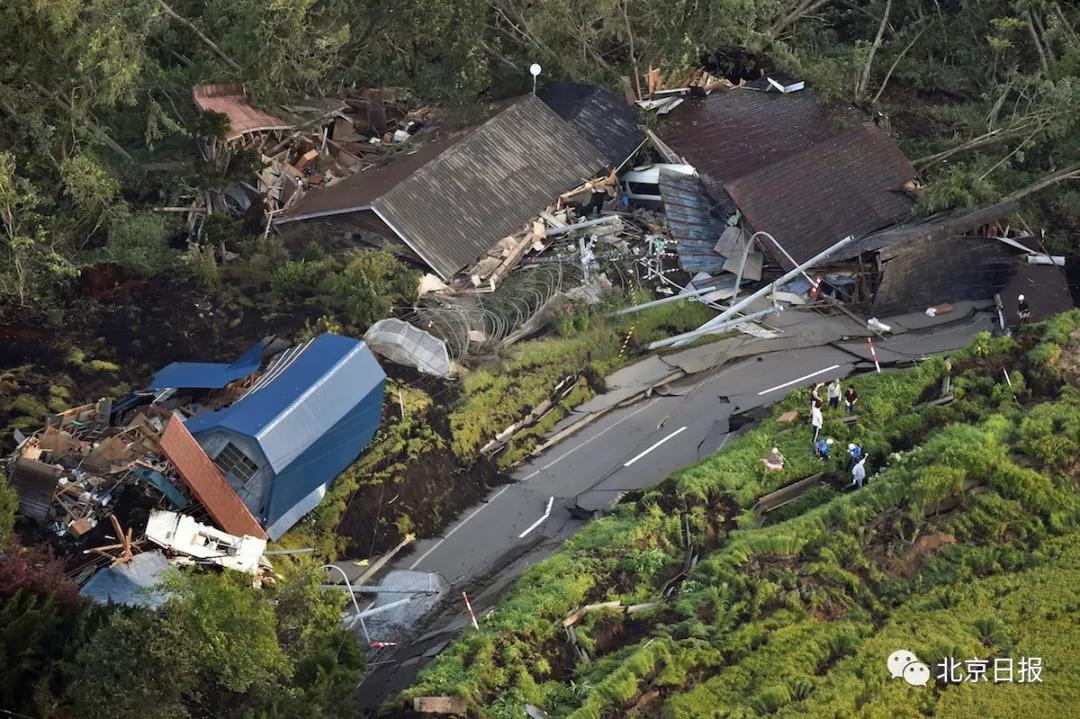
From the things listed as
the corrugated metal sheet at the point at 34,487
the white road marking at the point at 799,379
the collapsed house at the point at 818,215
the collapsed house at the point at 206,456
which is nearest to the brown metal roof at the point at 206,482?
the collapsed house at the point at 206,456

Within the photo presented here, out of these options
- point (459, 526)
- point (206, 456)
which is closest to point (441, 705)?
point (459, 526)

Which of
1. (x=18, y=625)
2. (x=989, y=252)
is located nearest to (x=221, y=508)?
(x=18, y=625)

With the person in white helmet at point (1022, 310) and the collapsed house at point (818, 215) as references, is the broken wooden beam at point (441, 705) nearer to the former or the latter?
the collapsed house at point (818, 215)

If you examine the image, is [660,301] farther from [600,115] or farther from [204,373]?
[204,373]

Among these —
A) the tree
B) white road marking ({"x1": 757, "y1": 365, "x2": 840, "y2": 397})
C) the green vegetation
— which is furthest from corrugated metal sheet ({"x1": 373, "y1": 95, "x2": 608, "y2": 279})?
the green vegetation

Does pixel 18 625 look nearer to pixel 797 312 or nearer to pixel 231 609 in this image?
pixel 231 609

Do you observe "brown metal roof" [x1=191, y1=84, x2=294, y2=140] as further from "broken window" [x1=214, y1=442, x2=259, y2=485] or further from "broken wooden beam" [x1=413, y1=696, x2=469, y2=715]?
"broken wooden beam" [x1=413, y1=696, x2=469, y2=715]
